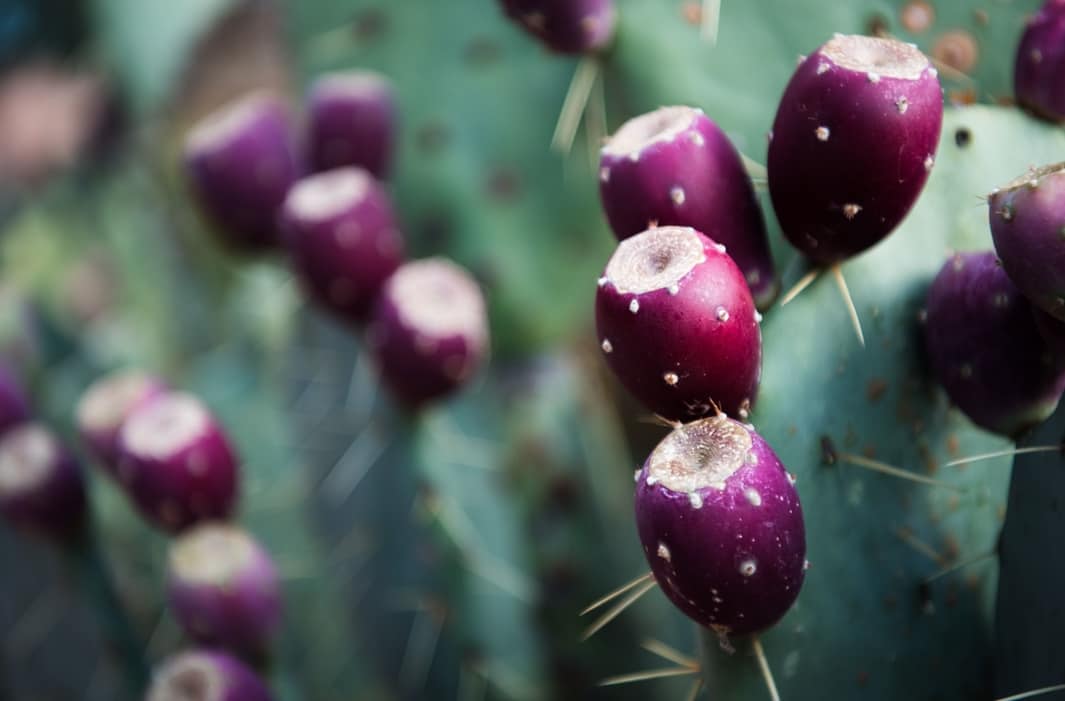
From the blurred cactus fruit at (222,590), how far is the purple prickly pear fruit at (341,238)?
11.3 inches

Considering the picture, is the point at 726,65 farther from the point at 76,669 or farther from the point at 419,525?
the point at 76,669

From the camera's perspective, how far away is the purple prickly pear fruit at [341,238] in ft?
3.94

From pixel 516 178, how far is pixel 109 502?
2.36 feet

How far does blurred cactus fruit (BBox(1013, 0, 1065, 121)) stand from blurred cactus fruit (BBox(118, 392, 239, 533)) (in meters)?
0.81

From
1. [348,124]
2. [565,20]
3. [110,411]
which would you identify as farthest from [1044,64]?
[110,411]

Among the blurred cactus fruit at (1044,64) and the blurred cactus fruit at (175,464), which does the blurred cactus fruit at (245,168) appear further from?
the blurred cactus fruit at (1044,64)

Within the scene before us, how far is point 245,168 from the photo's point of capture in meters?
1.34

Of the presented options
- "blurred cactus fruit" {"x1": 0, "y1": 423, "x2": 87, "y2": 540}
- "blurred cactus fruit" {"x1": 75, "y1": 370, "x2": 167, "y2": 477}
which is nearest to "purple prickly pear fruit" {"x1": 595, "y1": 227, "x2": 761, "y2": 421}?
"blurred cactus fruit" {"x1": 75, "y1": 370, "x2": 167, "y2": 477}

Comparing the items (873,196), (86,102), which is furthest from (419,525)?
(86,102)

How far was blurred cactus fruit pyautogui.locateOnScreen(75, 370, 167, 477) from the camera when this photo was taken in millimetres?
1192

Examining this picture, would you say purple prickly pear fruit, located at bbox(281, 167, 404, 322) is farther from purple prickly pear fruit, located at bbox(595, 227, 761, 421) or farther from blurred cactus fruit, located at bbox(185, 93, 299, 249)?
purple prickly pear fruit, located at bbox(595, 227, 761, 421)

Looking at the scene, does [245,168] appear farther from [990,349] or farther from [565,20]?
[990,349]

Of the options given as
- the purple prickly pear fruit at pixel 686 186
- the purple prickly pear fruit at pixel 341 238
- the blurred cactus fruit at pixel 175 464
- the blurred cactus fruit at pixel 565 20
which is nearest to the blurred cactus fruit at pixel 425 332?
the purple prickly pear fruit at pixel 341 238

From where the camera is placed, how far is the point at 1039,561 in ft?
2.42
